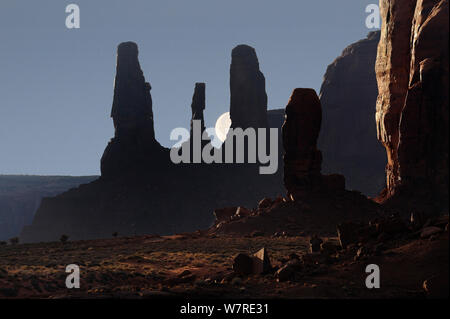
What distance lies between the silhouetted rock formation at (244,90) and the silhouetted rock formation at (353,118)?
19.1 m

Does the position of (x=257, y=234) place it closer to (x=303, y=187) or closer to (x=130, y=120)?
(x=303, y=187)

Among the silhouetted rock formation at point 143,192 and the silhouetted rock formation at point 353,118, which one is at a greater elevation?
the silhouetted rock formation at point 353,118

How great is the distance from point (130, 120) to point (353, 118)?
50365mm

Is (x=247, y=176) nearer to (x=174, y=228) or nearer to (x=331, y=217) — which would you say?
(x=174, y=228)

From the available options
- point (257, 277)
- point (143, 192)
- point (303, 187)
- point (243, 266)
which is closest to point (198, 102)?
point (143, 192)

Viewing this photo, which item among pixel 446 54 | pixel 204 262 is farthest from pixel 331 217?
pixel 446 54

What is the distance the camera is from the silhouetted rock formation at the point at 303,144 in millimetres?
46750

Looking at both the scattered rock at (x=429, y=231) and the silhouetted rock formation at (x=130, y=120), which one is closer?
the scattered rock at (x=429, y=231)

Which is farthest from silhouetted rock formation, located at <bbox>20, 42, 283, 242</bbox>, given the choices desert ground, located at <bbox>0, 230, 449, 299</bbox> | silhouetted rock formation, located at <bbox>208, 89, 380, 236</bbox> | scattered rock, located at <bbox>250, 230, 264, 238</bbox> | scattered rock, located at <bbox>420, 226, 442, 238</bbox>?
scattered rock, located at <bbox>420, 226, 442, 238</bbox>

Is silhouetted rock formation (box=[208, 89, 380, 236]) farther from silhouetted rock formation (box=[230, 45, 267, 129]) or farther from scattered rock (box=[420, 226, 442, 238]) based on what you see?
silhouetted rock formation (box=[230, 45, 267, 129])

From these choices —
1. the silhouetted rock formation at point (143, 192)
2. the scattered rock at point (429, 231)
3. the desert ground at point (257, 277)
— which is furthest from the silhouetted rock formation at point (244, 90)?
the scattered rock at point (429, 231)

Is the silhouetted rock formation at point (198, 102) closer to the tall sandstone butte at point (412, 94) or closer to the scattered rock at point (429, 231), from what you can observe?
the tall sandstone butte at point (412, 94)

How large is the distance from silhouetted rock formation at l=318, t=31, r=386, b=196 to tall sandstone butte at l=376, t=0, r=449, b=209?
7231cm

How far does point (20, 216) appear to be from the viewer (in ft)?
554
